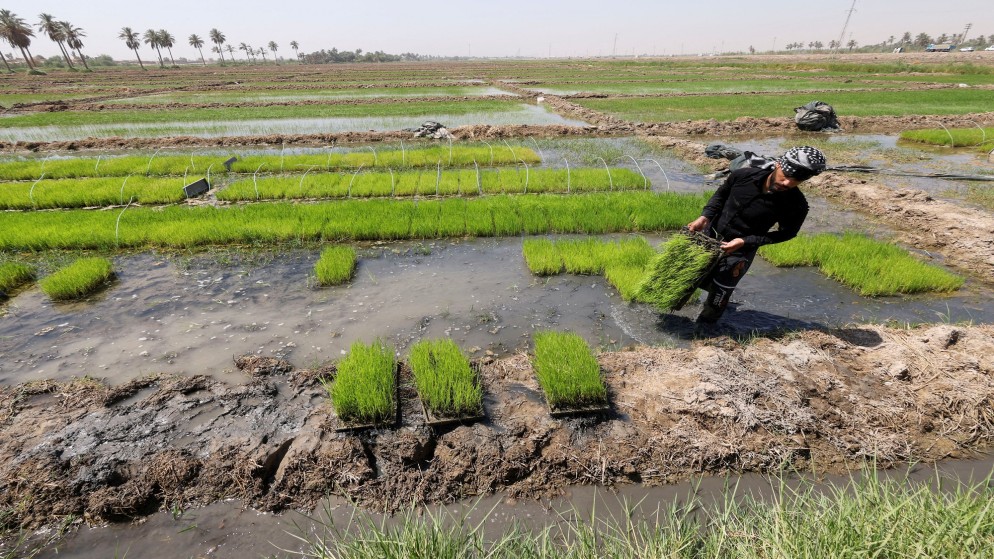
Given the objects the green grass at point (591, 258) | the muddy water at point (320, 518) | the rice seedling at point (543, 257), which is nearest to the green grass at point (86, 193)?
the rice seedling at point (543, 257)

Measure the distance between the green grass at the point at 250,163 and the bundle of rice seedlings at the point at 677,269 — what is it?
721 cm

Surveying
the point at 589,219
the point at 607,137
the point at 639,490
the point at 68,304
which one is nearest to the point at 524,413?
the point at 639,490

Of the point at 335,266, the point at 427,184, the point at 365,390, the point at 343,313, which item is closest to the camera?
the point at 365,390

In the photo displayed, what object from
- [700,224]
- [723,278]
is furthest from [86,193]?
[723,278]

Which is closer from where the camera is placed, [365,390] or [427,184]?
[365,390]

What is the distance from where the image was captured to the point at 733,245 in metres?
3.06

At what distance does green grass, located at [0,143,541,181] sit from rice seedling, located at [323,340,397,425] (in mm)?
7788

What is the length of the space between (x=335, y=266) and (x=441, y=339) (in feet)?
7.12

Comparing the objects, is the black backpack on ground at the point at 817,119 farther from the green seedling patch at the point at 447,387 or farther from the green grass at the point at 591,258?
the green seedling patch at the point at 447,387

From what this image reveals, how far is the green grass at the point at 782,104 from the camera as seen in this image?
16.4 m

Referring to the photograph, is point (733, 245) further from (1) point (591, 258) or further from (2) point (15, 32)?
(2) point (15, 32)

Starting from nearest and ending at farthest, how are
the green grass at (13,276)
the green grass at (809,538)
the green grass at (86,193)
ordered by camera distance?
the green grass at (809,538) → the green grass at (13,276) → the green grass at (86,193)

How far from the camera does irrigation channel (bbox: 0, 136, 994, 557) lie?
7.86ft

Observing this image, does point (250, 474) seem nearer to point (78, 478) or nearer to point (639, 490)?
point (78, 478)
